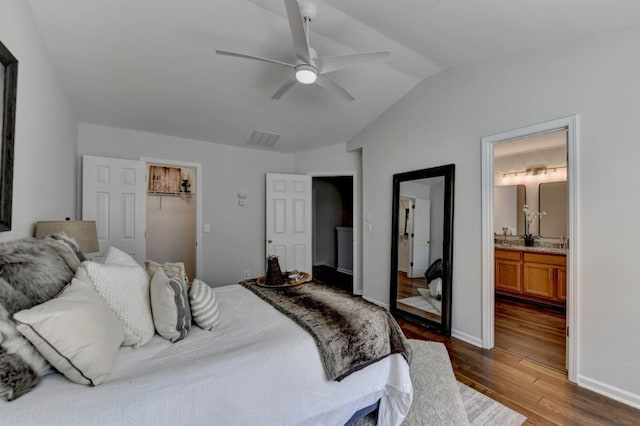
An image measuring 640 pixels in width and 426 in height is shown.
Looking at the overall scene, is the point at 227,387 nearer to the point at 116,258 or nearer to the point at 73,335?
the point at 73,335

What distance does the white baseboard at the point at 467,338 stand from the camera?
2.82m

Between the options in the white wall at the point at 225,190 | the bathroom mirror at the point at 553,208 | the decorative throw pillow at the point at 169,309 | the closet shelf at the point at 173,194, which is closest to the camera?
the decorative throw pillow at the point at 169,309

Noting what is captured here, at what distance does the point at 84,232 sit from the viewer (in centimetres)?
213

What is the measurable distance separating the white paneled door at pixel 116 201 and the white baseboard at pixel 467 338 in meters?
3.91

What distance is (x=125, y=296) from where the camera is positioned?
4.55ft

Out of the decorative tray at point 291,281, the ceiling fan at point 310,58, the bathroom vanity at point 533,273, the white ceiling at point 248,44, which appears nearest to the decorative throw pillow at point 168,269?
the decorative tray at point 291,281

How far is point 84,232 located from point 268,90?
228cm

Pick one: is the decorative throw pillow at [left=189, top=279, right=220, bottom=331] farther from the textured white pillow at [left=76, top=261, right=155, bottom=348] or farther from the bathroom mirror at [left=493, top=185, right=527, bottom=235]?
the bathroom mirror at [left=493, top=185, right=527, bottom=235]

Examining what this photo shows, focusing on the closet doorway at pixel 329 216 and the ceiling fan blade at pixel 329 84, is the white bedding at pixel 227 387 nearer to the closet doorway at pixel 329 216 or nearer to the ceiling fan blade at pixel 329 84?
the ceiling fan blade at pixel 329 84

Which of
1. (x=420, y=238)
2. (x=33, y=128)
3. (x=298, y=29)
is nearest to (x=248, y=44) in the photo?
(x=298, y=29)

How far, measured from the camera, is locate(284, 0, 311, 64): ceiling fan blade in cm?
171

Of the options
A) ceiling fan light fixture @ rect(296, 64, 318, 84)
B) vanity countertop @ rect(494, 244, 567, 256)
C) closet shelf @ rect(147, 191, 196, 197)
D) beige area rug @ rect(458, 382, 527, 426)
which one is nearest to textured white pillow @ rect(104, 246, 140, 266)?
ceiling fan light fixture @ rect(296, 64, 318, 84)

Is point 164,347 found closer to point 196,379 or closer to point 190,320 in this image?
point 190,320

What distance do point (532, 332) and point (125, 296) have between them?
12.7 ft
